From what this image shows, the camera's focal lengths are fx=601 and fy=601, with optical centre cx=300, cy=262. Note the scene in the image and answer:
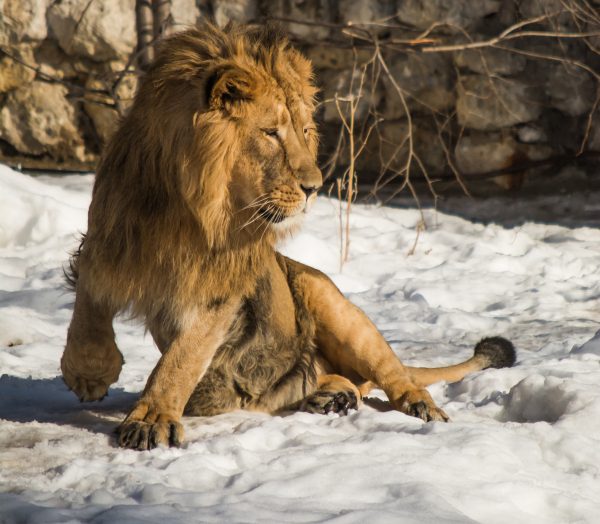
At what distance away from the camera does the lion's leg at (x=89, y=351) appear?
8.15ft

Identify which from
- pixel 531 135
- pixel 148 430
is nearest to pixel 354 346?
pixel 148 430

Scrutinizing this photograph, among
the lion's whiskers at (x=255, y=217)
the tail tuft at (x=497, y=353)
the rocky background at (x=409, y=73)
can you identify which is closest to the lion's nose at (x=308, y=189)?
the lion's whiskers at (x=255, y=217)

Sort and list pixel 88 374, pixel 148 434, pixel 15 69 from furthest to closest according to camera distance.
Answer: pixel 15 69 < pixel 88 374 < pixel 148 434

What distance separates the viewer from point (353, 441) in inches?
89.7

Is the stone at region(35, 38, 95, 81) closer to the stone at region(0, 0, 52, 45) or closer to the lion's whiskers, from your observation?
the stone at region(0, 0, 52, 45)

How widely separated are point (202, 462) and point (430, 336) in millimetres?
2665

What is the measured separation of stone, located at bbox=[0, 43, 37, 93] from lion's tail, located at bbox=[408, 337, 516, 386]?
7477 mm

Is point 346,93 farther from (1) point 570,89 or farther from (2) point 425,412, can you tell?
(2) point 425,412

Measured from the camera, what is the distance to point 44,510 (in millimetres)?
1510

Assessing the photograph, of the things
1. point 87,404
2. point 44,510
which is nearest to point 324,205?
point 87,404

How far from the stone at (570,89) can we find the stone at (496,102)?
23cm

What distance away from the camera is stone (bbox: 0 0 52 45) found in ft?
26.5

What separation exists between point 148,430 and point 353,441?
764mm

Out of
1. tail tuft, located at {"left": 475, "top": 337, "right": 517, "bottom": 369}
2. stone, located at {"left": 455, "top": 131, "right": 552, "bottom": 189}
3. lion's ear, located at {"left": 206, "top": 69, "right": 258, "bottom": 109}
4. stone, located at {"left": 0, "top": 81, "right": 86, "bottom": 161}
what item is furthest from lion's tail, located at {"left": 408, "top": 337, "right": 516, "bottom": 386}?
stone, located at {"left": 0, "top": 81, "right": 86, "bottom": 161}
